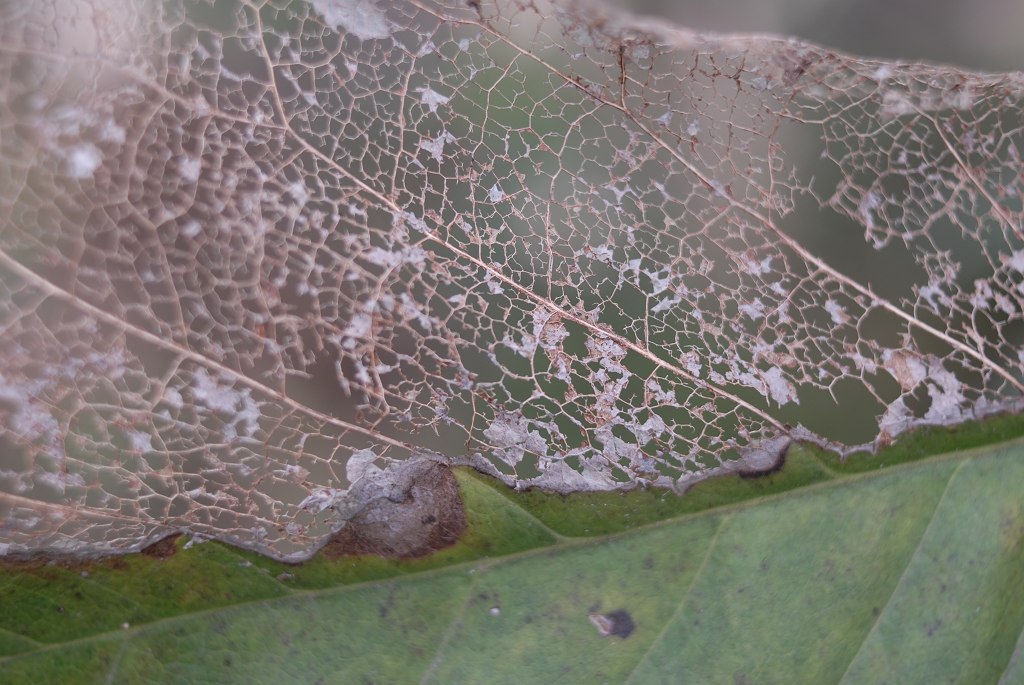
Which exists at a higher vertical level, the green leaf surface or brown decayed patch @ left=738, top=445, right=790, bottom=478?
brown decayed patch @ left=738, top=445, right=790, bottom=478

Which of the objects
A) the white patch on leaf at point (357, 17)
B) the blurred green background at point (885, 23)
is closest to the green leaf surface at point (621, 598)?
the white patch on leaf at point (357, 17)

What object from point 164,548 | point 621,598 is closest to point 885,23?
point 621,598

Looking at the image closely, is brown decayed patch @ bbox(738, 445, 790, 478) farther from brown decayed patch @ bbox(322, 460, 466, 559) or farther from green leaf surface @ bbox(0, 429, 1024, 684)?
brown decayed patch @ bbox(322, 460, 466, 559)

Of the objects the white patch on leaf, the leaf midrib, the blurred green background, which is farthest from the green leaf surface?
the blurred green background

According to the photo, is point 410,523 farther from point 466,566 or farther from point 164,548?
point 164,548

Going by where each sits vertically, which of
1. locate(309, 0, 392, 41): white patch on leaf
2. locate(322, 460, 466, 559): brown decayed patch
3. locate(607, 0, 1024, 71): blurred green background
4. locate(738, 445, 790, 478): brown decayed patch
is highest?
locate(607, 0, 1024, 71): blurred green background

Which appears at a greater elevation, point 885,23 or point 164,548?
point 885,23

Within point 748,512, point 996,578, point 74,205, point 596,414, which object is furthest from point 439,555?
point 996,578
